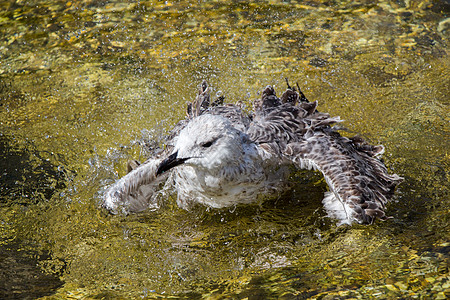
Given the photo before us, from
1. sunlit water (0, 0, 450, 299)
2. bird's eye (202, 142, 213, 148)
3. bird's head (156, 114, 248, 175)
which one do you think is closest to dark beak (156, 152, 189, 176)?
bird's head (156, 114, 248, 175)

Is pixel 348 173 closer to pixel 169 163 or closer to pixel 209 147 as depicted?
pixel 209 147

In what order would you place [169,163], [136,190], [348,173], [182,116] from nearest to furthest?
[169,163], [348,173], [136,190], [182,116]

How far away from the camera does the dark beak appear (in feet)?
12.5

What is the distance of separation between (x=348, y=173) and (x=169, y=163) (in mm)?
1570

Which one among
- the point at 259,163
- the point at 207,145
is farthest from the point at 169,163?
the point at 259,163

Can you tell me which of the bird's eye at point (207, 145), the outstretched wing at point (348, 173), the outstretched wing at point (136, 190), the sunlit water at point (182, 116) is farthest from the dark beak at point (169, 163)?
the outstretched wing at point (348, 173)

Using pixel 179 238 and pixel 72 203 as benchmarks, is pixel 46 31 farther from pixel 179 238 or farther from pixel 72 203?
pixel 179 238

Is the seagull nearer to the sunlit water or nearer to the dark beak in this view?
the dark beak

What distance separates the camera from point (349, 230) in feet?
14.4

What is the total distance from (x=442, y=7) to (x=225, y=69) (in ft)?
13.3

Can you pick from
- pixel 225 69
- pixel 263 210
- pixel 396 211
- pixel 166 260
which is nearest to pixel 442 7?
pixel 225 69

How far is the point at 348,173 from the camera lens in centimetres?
416

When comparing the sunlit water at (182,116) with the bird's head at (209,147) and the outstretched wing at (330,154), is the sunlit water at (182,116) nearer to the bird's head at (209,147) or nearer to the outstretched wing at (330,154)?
the outstretched wing at (330,154)

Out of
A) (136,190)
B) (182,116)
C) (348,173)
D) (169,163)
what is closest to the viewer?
(169,163)
